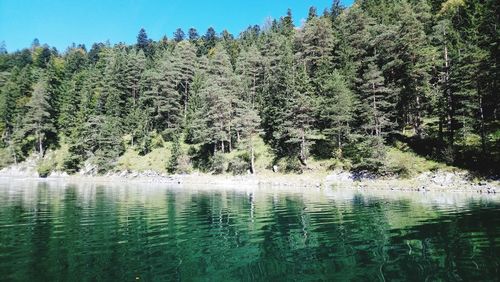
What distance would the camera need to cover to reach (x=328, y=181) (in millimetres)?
50281

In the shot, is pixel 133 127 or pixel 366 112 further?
pixel 133 127

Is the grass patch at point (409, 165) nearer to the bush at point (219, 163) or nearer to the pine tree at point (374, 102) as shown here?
the pine tree at point (374, 102)

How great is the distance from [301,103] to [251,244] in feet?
141

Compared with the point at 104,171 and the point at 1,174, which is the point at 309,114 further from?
the point at 1,174

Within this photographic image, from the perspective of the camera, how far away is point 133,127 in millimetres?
83375

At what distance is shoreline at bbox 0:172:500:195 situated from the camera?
130 feet

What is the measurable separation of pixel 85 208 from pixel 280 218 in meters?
15.0

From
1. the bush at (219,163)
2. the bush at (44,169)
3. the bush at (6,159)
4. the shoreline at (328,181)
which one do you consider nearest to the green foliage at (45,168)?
the bush at (44,169)

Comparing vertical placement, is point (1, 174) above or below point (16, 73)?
below

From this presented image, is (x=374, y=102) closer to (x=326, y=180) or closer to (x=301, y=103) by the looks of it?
(x=301, y=103)

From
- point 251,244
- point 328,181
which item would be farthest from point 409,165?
point 251,244

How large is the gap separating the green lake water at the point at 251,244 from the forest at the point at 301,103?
2429cm

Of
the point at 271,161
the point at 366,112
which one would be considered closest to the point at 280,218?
the point at 366,112

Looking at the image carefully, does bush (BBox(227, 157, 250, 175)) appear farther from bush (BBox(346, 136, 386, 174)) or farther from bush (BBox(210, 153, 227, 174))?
bush (BBox(346, 136, 386, 174))
